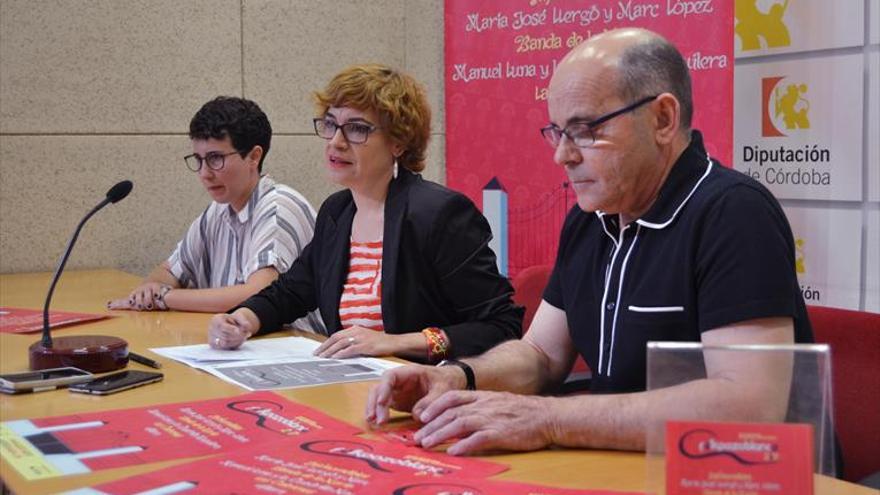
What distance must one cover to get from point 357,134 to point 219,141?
729 mm

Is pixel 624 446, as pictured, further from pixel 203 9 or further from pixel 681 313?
pixel 203 9

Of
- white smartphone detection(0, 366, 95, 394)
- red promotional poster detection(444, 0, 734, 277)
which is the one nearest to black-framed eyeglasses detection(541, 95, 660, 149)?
white smartphone detection(0, 366, 95, 394)

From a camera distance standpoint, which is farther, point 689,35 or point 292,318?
point 689,35

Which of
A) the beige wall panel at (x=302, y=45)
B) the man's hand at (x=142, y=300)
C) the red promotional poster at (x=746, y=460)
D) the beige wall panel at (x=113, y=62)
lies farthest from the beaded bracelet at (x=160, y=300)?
the red promotional poster at (x=746, y=460)

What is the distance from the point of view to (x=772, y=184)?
9.42 ft

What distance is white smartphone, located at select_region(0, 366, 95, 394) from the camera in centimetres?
191

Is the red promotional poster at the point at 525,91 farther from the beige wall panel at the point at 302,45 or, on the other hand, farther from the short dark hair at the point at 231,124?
the short dark hair at the point at 231,124

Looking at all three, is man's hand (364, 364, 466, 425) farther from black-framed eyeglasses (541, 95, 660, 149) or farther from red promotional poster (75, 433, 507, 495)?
black-framed eyeglasses (541, 95, 660, 149)

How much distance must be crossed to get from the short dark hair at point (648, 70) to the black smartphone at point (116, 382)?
3.56ft

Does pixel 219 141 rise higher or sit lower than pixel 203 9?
lower

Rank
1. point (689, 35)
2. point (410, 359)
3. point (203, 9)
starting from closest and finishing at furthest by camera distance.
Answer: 1. point (410, 359)
2. point (689, 35)
3. point (203, 9)

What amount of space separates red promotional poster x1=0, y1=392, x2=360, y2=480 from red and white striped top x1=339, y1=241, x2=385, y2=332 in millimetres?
852

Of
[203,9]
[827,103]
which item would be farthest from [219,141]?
[827,103]

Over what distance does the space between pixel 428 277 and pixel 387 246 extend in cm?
14
